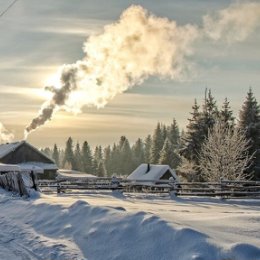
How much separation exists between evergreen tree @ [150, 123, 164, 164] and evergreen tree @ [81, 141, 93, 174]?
79.1ft

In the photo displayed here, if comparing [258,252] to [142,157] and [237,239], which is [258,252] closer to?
[237,239]

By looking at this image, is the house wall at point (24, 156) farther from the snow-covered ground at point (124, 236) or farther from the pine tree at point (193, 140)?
the snow-covered ground at point (124, 236)

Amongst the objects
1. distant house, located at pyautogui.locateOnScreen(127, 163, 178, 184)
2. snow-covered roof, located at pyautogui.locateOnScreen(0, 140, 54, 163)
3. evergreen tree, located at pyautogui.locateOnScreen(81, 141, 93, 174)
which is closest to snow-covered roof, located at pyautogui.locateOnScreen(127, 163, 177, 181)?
distant house, located at pyautogui.locateOnScreen(127, 163, 178, 184)

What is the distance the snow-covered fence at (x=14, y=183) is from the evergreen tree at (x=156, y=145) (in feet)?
212

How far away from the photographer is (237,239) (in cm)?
851

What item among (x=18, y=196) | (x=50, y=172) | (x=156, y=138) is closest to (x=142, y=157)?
(x=156, y=138)

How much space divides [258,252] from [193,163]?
4192 centimetres

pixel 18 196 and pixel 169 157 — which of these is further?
pixel 169 157

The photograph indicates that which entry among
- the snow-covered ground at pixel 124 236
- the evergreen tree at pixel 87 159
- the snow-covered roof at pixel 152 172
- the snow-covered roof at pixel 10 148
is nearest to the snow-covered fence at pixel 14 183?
the snow-covered ground at pixel 124 236

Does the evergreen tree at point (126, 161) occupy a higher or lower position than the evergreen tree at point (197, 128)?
lower

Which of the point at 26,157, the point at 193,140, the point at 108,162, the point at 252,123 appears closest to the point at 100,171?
the point at 108,162

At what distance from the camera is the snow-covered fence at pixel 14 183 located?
21781mm

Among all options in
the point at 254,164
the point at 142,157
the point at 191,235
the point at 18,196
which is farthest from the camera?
the point at 142,157

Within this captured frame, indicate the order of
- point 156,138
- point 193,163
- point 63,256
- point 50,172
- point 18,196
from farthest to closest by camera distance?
point 156,138, point 50,172, point 193,163, point 18,196, point 63,256
